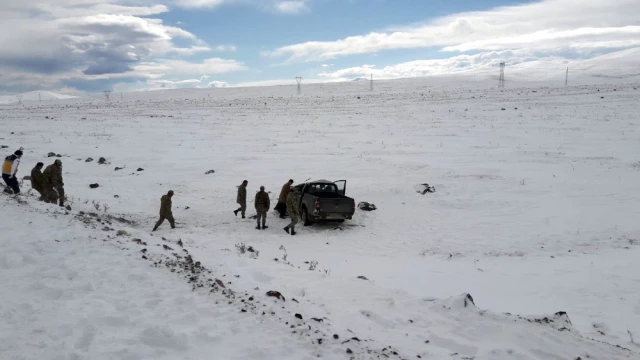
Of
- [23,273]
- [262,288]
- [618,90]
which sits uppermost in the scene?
[618,90]

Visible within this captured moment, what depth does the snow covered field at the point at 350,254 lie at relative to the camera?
5219mm

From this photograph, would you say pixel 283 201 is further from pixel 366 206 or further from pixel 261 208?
pixel 366 206

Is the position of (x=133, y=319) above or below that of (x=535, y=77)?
below

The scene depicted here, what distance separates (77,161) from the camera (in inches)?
972

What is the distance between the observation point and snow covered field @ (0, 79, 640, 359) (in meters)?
5.22

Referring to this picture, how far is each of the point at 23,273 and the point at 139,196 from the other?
39.3 feet

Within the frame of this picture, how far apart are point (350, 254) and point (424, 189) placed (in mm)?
7473

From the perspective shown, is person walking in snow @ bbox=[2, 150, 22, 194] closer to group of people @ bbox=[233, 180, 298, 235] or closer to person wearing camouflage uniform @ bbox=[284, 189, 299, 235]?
group of people @ bbox=[233, 180, 298, 235]

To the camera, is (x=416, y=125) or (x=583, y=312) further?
(x=416, y=125)

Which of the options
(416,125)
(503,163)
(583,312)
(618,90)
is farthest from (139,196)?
(618,90)

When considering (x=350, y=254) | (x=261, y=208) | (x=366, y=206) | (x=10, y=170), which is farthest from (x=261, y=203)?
Answer: (x=10, y=170)

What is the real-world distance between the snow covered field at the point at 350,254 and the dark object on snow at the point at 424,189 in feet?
1.10

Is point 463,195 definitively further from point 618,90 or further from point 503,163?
point 618,90

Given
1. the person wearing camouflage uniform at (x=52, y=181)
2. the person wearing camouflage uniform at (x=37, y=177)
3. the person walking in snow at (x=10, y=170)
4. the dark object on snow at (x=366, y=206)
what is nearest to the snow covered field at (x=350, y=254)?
the dark object on snow at (x=366, y=206)
